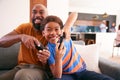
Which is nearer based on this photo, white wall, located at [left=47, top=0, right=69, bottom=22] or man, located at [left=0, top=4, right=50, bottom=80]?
man, located at [left=0, top=4, right=50, bottom=80]

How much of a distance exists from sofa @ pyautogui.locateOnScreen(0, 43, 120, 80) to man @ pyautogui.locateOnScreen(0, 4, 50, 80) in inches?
19.9

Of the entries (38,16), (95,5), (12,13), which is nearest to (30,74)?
(38,16)

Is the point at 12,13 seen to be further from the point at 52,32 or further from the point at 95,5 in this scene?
the point at 95,5

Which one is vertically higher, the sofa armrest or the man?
the man

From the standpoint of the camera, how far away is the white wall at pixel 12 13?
9.82 ft

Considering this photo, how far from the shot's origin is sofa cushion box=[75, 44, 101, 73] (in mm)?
1822

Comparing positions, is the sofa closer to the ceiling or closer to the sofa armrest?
the sofa armrest

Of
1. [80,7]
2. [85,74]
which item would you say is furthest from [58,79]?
[80,7]

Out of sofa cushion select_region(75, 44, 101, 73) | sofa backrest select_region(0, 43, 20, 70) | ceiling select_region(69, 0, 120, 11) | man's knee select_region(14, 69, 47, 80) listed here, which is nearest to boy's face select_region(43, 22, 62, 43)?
man's knee select_region(14, 69, 47, 80)

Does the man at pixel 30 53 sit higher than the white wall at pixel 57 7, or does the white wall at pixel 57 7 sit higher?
the white wall at pixel 57 7

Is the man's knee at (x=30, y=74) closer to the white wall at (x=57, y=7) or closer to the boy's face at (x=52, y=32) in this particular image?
the boy's face at (x=52, y=32)

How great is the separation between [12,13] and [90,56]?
5.70 feet

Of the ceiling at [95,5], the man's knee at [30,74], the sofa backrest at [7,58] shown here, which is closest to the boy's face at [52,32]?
the man's knee at [30,74]

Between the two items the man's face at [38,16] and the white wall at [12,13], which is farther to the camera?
the white wall at [12,13]
